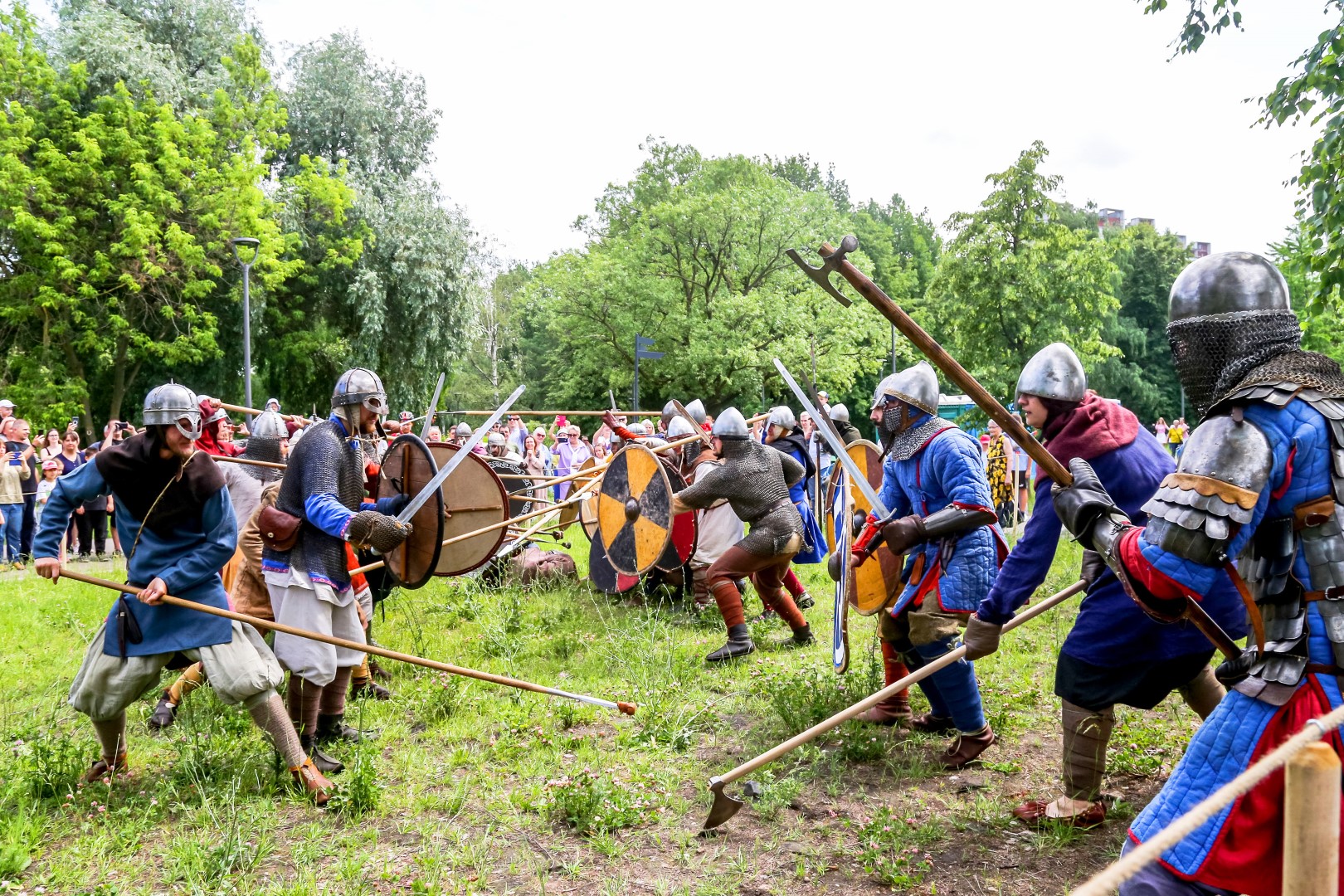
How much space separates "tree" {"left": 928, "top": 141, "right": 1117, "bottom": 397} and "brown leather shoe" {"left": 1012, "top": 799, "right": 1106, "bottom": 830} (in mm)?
14110

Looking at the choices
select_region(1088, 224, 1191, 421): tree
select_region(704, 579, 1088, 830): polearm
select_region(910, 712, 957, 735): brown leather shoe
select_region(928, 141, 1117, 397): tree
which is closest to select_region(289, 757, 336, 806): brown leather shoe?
select_region(704, 579, 1088, 830): polearm

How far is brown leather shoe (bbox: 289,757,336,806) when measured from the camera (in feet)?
11.6

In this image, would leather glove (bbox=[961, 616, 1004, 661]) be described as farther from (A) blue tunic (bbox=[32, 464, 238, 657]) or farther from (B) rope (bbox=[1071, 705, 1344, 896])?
(A) blue tunic (bbox=[32, 464, 238, 657])

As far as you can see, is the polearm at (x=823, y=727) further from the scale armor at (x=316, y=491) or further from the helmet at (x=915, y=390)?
the scale armor at (x=316, y=491)

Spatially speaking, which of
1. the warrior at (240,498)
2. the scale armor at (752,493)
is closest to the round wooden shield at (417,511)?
the warrior at (240,498)

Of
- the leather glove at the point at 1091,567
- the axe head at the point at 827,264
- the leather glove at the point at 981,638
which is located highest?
the axe head at the point at 827,264

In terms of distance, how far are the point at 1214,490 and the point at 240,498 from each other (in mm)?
4729

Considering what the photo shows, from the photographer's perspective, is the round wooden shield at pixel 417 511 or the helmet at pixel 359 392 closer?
the helmet at pixel 359 392

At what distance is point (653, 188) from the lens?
111ft

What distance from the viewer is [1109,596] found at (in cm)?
296

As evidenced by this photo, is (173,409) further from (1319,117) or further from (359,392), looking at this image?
(1319,117)

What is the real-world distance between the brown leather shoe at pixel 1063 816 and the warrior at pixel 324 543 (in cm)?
258

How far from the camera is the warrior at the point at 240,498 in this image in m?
4.52

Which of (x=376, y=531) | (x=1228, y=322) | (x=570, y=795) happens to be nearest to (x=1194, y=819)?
(x=1228, y=322)
